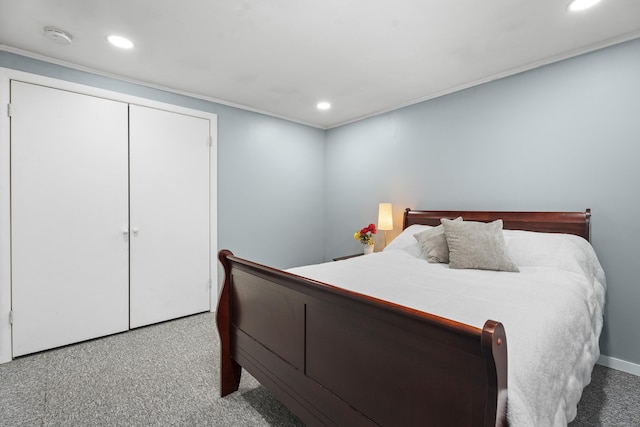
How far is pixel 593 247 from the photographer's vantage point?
2.27m

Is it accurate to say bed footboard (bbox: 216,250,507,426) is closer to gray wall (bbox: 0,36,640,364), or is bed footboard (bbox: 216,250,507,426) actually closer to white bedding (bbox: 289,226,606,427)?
white bedding (bbox: 289,226,606,427)

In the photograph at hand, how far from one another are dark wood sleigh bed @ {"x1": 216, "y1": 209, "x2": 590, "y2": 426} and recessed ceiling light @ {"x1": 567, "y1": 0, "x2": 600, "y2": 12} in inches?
79.4

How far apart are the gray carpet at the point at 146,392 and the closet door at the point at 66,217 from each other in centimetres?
27

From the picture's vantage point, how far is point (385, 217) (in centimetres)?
345

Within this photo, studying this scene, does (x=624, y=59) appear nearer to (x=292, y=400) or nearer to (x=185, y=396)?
(x=292, y=400)

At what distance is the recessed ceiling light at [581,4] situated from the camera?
176 centimetres

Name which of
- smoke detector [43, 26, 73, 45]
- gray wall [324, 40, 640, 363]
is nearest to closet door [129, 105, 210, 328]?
smoke detector [43, 26, 73, 45]

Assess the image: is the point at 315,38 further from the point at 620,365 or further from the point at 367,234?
the point at 620,365

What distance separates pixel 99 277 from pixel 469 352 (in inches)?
118

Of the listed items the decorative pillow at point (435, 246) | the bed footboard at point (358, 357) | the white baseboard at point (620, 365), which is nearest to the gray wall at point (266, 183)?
the bed footboard at point (358, 357)

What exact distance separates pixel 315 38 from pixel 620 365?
10.6 feet

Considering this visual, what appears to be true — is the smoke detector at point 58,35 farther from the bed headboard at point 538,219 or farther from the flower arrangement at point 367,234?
the bed headboard at point 538,219

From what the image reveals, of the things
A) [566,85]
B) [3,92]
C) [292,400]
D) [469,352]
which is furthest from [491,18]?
[3,92]

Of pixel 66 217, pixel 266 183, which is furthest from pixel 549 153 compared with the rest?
pixel 66 217
